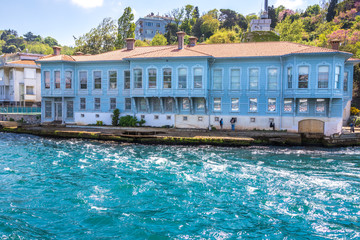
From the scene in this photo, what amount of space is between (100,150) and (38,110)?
74.7 ft

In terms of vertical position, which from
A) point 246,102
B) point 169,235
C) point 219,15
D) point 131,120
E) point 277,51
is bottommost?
point 169,235

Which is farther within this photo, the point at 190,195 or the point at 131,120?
the point at 131,120

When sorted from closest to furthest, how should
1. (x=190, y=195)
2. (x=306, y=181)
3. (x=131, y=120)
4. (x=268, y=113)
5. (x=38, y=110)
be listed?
(x=190, y=195), (x=306, y=181), (x=268, y=113), (x=131, y=120), (x=38, y=110)

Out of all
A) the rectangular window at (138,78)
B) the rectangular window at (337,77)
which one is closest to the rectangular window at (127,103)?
the rectangular window at (138,78)

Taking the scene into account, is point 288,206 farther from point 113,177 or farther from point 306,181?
point 113,177

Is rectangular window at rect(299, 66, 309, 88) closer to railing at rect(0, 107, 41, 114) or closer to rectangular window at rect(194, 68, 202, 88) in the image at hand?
rectangular window at rect(194, 68, 202, 88)

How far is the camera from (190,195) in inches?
515

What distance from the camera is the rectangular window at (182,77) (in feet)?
101

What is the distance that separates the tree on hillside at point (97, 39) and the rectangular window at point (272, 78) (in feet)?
121

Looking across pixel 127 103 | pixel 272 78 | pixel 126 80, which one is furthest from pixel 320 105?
pixel 126 80

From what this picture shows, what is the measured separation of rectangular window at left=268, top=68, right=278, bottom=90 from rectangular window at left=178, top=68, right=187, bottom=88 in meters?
8.49

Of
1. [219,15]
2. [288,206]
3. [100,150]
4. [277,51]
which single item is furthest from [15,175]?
[219,15]

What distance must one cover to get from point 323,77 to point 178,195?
820 inches

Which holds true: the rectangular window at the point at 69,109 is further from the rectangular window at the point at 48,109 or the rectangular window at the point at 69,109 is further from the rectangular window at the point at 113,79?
the rectangular window at the point at 113,79
